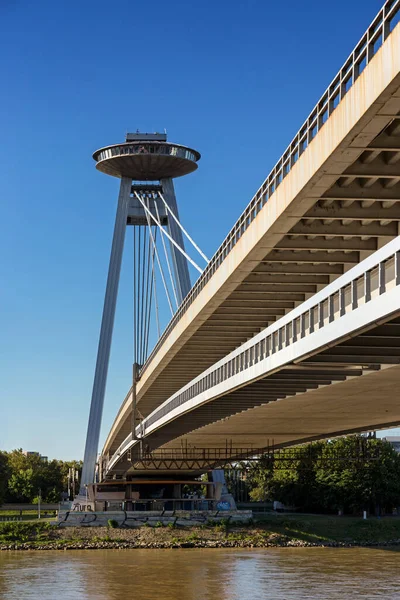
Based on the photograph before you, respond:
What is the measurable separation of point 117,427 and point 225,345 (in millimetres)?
28607

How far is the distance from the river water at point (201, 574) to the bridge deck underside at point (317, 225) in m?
7.89

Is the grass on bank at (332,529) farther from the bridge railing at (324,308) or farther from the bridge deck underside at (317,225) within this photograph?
the bridge railing at (324,308)

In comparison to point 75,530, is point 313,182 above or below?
above

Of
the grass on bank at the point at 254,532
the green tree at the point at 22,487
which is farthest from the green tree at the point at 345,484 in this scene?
the green tree at the point at 22,487

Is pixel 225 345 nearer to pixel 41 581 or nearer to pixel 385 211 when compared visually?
pixel 41 581

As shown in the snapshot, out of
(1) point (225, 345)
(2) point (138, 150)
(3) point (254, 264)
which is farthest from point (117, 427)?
(3) point (254, 264)

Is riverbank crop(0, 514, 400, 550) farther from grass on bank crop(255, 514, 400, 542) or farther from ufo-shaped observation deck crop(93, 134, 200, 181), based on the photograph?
ufo-shaped observation deck crop(93, 134, 200, 181)

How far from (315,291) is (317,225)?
17.0 feet

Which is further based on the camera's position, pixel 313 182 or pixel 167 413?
pixel 167 413

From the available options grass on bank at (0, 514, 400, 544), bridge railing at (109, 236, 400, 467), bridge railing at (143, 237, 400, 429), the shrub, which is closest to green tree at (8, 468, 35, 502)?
grass on bank at (0, 514, 400, 544)

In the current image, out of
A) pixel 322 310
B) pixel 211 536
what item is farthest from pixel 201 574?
pixel 322 310

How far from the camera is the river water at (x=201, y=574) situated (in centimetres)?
3231

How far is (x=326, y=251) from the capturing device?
20328mm

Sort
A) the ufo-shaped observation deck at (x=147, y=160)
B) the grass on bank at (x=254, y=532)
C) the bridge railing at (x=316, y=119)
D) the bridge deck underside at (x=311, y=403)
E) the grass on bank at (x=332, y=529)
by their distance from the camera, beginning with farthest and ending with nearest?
the ufo-shaped observation deck at (x=147, y=160)
the grass on bank at (x=332, y=529)
the grass on bank at (x=254, y=532)
the bridge deck underside at (x=311, y=403)
the bridge railing at (x=316, y=119)
